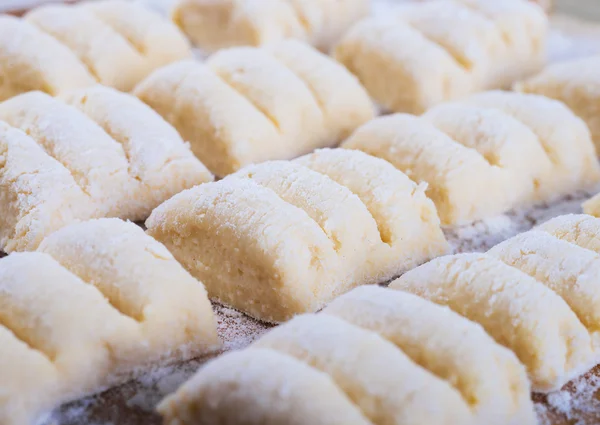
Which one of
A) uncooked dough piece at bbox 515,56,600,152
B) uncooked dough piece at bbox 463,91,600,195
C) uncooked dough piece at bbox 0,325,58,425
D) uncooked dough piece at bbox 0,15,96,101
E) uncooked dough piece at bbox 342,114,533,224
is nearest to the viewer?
uncooked dough piece at bbox 0,325,58,425

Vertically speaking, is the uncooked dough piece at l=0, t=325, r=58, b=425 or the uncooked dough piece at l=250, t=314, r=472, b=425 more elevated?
the uncooked dough piece at l=250, t=314, r=472, b=425

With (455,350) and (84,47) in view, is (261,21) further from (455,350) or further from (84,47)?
(455,350)

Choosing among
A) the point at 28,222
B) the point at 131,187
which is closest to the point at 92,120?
the point at 131,187

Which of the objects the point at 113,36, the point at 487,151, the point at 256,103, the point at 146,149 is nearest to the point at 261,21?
the point at 113,36

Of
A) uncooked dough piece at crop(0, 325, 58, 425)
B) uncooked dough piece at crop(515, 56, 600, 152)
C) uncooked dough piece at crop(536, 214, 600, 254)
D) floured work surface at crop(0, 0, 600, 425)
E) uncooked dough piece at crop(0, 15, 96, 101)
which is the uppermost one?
uncooked dough piece at crop(0, 15, 96, 101)

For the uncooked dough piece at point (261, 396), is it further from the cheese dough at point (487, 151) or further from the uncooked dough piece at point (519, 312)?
the cheese dough at point (487, 151)

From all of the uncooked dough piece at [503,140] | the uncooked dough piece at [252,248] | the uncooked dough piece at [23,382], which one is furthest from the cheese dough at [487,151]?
the uncooked dough piece at [23,382]

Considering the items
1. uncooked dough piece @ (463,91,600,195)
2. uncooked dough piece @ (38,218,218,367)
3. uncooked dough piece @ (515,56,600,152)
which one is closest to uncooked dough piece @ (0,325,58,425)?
uncooked dough piece @ (38,218,218,367)

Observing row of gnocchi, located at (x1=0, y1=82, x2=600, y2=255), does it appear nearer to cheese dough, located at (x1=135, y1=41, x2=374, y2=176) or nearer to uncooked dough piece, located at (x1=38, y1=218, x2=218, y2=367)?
cheese dough, located at (x1=135, y1=41, x2=374, y2=176)
